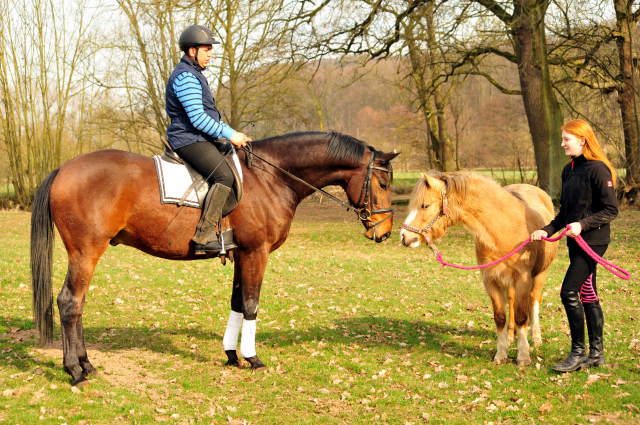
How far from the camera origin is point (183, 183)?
483 centimetres

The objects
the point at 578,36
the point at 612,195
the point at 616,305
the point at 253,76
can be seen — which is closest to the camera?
the point at 612,195

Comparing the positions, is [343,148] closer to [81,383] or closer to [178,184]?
[178,184]

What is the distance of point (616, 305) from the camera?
24.4 feet

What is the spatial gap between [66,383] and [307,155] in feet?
10.5

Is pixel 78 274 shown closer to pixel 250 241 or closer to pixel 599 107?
pixel 250 241

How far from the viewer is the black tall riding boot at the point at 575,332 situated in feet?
15.4

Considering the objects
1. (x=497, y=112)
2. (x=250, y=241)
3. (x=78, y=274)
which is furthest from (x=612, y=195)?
(x=497, y=112)

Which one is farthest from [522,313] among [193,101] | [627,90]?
[627,90]

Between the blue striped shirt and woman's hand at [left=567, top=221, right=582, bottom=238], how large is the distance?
3376mm

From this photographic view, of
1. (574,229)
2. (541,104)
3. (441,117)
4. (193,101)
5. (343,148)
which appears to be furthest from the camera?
(441,117)

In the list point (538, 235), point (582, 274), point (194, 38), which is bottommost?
point (582, 274)

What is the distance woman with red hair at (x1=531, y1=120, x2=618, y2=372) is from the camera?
4.48 meters

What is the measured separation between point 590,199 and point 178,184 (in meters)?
3.87

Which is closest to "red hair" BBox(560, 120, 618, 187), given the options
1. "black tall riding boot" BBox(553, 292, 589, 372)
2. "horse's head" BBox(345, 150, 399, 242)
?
"black tall riding boot" BBox(553, 292, 589, 372)
